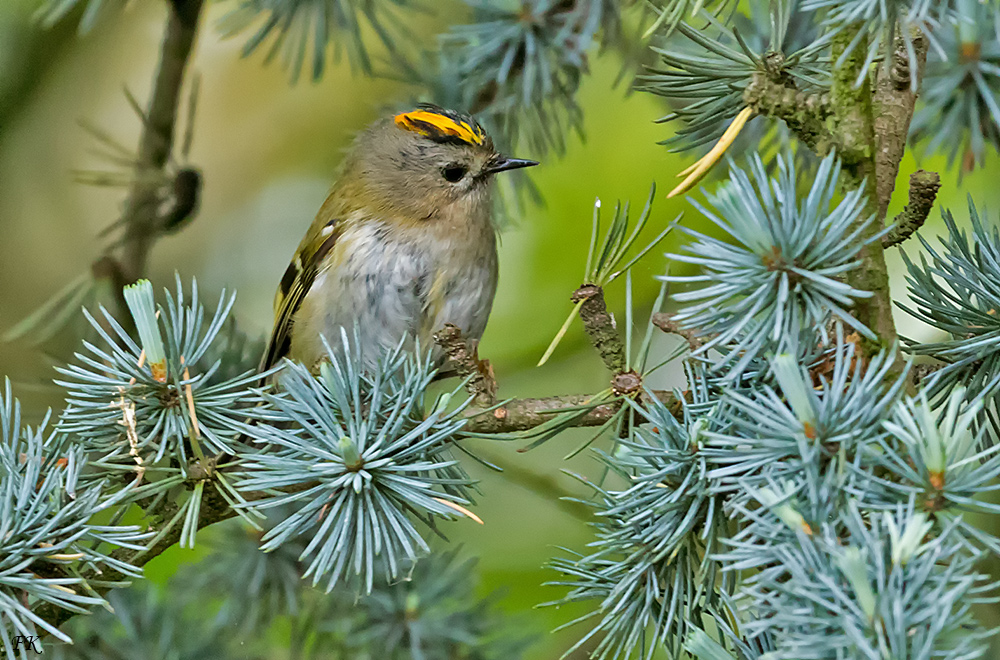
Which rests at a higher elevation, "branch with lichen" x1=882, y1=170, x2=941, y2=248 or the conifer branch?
the conifer branch

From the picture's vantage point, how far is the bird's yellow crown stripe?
1.42 m

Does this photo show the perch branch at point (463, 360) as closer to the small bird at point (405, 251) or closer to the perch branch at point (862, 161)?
the perch branch at point (862, 161)

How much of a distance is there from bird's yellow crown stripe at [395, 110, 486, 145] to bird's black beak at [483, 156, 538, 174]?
0.04 meters

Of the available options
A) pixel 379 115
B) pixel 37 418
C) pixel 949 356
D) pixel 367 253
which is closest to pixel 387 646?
pixel 367 253

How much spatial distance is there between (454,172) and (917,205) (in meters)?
0.92

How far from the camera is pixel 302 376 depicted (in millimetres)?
787

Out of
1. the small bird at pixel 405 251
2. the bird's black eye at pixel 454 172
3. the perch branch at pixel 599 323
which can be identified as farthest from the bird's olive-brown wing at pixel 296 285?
the perch branch at pixel 599 323

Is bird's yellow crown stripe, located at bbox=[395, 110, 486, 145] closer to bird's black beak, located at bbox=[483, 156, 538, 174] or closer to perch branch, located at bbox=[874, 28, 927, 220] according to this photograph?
bird's black beak, located at bbox=[483, 156, 538, 174]

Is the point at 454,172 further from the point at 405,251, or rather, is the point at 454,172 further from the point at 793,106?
the point at 793,106

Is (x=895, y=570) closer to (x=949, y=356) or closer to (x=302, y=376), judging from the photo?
(x=949, y=356)

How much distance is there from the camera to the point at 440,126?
1.45 m

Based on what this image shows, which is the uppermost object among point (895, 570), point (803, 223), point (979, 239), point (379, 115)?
point (379, 115)

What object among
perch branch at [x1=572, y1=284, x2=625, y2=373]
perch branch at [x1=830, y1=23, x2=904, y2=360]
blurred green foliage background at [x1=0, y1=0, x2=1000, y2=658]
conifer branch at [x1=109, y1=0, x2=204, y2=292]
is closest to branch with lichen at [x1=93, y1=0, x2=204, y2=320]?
conifer branch at [x1=109, y1=0, x2=204, y2=292]

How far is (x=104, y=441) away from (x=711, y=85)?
62 cm
